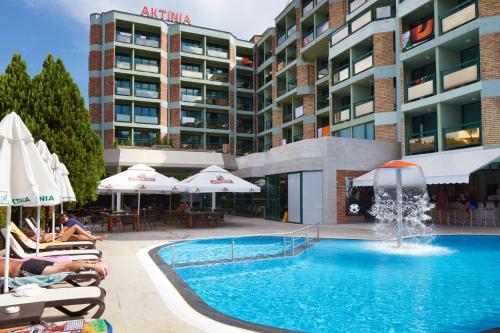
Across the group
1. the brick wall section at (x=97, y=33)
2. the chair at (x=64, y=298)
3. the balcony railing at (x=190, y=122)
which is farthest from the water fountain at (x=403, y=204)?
the brick wall section at (x=97, y=33)

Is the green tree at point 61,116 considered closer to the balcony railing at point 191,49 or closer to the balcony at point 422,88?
the balcony at point 422,88

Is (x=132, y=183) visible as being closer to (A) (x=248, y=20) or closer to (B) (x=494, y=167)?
(B) (x=494, y=167)

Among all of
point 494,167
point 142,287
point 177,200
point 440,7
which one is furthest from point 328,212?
point 177,200

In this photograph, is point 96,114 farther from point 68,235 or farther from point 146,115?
A: point 68,235

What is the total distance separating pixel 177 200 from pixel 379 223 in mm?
23424

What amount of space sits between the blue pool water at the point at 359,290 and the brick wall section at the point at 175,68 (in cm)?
3773

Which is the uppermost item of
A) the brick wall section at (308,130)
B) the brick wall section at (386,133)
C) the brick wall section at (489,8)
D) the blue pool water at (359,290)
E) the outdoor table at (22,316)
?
the brick wall section at (489,8)

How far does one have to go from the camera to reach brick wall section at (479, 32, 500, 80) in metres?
18.7

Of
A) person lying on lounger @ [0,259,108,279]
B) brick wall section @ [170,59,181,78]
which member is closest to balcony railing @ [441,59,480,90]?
person lying on lounger @ [0,259,108,279]

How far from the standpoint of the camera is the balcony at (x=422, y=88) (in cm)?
2206

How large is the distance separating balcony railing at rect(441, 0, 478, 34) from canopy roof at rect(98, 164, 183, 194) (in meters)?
16.6

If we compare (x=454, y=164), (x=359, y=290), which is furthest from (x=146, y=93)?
(x=359, y=290)

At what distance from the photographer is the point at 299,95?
37500mm

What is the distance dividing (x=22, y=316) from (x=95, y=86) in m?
44.5
